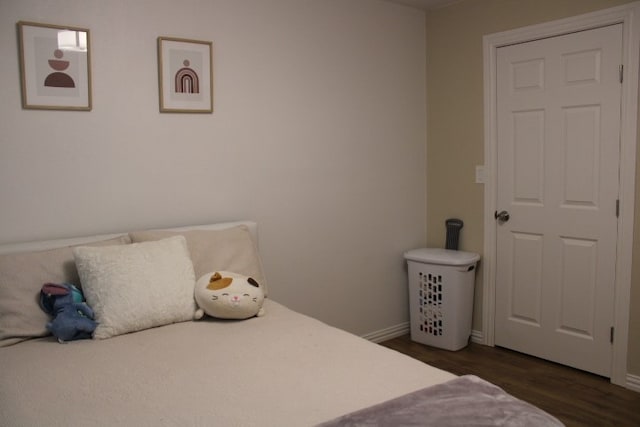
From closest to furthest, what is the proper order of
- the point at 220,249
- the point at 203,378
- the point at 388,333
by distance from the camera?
the point at 203,378, the point at 220,249, the point at 388,333

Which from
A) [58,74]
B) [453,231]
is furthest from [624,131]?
[58,74]

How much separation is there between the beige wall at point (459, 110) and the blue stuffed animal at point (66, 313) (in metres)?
2.65

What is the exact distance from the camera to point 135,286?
2.25 m

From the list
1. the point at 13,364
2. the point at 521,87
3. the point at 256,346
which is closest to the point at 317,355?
the point at 256,346

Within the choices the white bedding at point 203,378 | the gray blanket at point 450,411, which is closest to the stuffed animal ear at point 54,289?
the white bedding at point 203,378

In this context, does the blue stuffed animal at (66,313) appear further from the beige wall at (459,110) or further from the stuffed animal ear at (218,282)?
the beige wall at (459,110)

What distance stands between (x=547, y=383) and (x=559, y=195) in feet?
3.74

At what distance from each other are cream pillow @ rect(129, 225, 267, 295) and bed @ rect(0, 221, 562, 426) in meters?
0.03

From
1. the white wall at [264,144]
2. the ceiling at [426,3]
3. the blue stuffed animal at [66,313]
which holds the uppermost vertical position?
the ceiling at [426,3]

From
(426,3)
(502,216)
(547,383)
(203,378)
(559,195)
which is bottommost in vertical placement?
(547,383)

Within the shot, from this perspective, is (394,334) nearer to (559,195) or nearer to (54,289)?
(559,195)

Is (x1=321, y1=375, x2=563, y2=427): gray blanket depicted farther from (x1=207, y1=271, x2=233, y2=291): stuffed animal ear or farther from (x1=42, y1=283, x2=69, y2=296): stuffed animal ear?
(x1=42, y1=283, x2=69, y2=296): stuffed animal ear

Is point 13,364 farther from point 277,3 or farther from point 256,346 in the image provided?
point 277,3

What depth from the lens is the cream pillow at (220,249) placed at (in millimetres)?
2594
